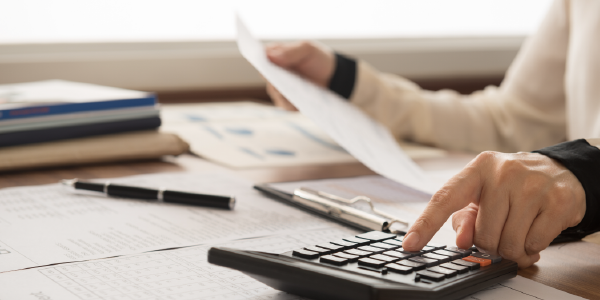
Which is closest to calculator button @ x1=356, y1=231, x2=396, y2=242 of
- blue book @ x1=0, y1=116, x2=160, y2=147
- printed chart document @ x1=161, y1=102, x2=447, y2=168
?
printed chart document @ x1=161, y1=102, x2=447, y2=168

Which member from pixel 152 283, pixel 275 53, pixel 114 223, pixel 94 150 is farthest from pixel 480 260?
pixel 275 53

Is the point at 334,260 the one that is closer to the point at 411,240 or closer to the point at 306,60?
the point at 411,240

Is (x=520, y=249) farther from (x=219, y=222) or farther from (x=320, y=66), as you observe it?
(x=320, y=66)

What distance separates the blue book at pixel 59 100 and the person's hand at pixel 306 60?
0.27 metres

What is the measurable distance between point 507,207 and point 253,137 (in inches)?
24.3

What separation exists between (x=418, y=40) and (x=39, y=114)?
1300 millimetres

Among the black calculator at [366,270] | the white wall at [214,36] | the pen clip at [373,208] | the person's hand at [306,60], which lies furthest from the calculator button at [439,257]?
the white wall at [214,36]

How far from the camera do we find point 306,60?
1126 millimetres

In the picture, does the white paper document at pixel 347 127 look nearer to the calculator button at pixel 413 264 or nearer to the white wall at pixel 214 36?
the calculator button at pixel 413 264

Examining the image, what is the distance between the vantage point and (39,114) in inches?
32.8

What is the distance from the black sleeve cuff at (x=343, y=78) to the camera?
1.14 metres

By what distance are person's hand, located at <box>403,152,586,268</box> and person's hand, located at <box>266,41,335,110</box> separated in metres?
0.61

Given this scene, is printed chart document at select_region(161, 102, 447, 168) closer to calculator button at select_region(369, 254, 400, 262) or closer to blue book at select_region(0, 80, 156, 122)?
blue book at select_region(0, 80, 156, 122)

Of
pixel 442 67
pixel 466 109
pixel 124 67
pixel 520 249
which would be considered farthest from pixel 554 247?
pixel 442 67
